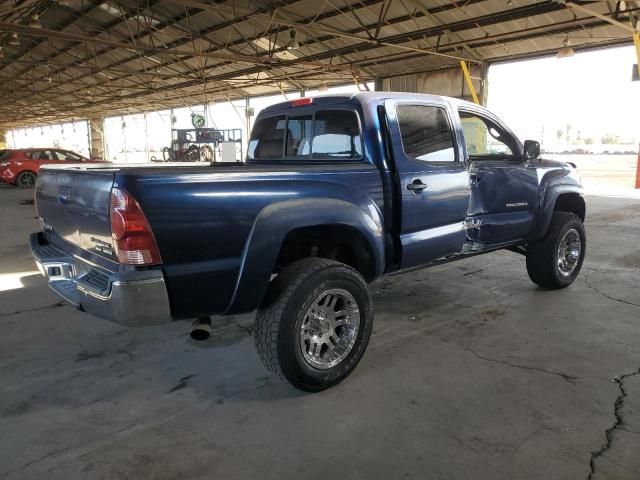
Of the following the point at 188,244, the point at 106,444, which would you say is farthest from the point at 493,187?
the point at 106,444

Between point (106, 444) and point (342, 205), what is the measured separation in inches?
69.4

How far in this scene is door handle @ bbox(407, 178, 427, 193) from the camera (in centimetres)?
325

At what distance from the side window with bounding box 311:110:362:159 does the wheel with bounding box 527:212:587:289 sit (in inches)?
96.6

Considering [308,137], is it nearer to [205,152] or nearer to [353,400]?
[353,400]

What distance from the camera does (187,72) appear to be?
2120 cm

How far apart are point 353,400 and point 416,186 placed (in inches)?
58.1

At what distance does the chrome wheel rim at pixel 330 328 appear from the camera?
9.28ft

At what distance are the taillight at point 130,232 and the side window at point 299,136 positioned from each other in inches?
66.7

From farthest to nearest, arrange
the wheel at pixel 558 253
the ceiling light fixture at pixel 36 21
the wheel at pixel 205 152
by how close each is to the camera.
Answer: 1. the wheel at pixel 205 152
2. the ceiling light fixture at pixel 36 21
3. the wheel at pixel 558 253

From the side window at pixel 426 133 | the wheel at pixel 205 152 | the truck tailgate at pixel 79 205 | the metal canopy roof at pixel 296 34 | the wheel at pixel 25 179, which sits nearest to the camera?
the truck tailgate at pixel 79 205

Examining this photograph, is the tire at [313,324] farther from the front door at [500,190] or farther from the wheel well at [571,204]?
the wheel well at [571,204]

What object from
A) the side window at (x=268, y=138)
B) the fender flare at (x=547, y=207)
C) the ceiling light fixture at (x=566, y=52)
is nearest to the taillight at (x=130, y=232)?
the side window at (x=268, y=138)

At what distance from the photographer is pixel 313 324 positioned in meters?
2.88

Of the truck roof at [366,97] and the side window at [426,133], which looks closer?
the truck roof at [366,97]
